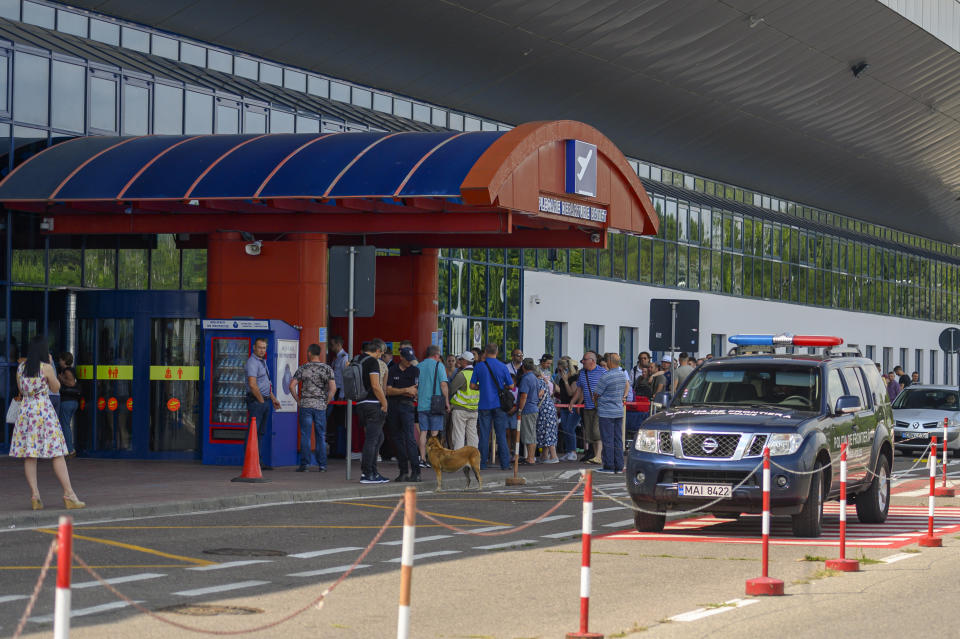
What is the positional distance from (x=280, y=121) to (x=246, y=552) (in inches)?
772

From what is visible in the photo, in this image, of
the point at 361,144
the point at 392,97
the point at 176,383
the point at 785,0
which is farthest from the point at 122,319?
the point at 785,0

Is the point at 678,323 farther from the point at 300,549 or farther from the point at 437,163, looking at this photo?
the point at 300,549

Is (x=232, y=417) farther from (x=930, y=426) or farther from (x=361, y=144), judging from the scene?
(x=930, y=426)

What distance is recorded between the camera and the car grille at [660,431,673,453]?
1465cm

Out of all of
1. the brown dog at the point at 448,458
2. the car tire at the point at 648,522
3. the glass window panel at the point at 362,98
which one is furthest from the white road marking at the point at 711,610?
the glass window panel at the point at 362,98

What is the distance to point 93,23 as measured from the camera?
27375 mm

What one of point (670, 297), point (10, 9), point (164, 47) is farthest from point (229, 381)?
point (670, 297)

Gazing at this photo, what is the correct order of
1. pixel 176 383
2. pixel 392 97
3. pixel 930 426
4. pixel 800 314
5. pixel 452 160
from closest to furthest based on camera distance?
1. pixel 452 160
2. pixel 176 383
3. pixel 930 426
4. pixel 392 97
5. pixel 800 314

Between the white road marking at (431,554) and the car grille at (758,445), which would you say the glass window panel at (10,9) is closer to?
the white road marking at (431,554)

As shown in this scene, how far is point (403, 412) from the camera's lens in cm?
1958

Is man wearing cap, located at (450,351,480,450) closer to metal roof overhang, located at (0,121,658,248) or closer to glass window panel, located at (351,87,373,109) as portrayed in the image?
metal roof overhang, located at (0,121,658,248)

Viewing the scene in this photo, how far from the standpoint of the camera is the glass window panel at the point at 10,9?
25.2 meters

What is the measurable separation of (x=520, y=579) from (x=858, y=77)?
36588 millimetres

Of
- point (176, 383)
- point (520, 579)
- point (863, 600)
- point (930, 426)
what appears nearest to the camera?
point (863, 600)
